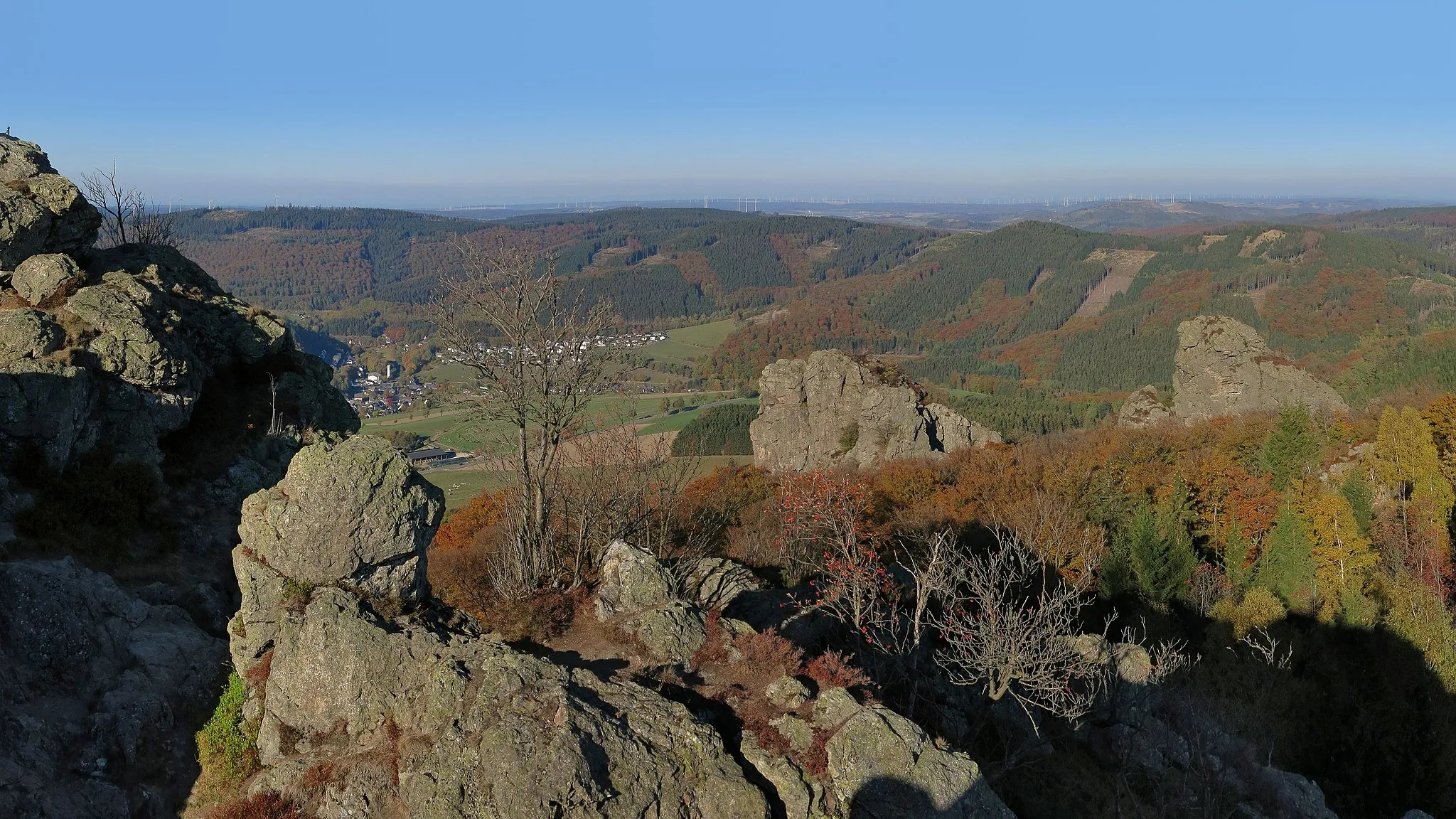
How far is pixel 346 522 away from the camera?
45.6 ft

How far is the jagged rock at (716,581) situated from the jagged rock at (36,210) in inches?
806

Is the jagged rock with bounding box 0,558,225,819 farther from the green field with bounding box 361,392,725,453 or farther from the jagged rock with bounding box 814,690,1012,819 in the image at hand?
the green field with bounding box 361,392,725,453

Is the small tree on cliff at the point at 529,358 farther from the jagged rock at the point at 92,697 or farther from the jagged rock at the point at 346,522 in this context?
the jagged rock at the point at 92,697

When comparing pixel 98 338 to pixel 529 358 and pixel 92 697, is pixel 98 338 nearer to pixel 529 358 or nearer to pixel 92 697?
pixel 529 358

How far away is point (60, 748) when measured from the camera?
41.2 ft

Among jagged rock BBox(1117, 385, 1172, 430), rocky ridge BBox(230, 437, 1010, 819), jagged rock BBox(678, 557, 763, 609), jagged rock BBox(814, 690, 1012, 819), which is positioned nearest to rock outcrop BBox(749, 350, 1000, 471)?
jagged rock BBox(1117, 385, 1172, 430)

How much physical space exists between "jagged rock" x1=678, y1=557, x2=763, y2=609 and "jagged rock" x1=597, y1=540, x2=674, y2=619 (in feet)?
8.11

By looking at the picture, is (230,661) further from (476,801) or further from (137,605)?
(476,801)

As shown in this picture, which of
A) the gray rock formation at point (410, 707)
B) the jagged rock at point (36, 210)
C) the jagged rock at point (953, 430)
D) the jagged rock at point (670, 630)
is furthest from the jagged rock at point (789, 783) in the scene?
the jagged rock at point (953, 430)

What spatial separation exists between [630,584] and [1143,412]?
8212 centimetres

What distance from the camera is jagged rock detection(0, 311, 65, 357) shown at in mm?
20359

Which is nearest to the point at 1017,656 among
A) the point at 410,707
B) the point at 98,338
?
the point at 410,707

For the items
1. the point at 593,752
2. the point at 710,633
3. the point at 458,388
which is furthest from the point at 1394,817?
the point at 458,388

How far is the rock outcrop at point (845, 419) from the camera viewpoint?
3374 inches
